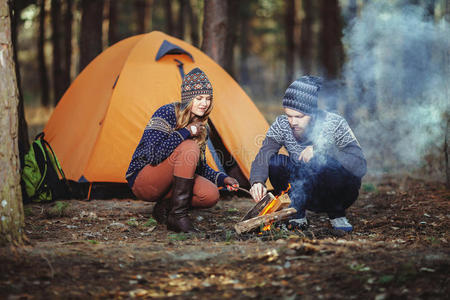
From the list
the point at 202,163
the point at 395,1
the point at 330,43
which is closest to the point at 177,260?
the point at 202,163

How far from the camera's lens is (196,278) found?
112 inches

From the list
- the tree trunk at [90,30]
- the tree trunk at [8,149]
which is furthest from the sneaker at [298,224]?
the tree trunk at [90,30]

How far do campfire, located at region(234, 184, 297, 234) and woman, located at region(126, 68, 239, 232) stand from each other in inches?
11.3

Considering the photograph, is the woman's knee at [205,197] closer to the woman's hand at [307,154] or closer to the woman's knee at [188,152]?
the woman's knee at [188,152]

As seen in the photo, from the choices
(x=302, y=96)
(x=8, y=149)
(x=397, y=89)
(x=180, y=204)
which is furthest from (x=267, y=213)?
(x=397, y=89)

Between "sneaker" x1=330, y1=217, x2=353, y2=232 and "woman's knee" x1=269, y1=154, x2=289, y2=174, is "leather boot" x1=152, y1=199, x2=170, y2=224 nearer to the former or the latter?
"woman's knee" x1=269, y1=154, x2=289, y2=174

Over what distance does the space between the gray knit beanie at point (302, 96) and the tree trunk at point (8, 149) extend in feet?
6.95

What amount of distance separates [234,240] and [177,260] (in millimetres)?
841

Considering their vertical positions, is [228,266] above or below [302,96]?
below

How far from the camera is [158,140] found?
412 centimetres

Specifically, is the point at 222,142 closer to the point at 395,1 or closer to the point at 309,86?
the point at 309,86

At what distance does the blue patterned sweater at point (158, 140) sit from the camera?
13.3ft

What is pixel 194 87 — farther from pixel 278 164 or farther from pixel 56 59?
pixel 56 59

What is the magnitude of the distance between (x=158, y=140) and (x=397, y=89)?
6155mm
